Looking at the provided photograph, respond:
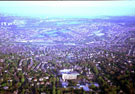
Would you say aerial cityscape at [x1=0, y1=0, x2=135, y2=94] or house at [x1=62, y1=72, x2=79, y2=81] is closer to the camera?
aerial cityscape at [x1=0, y1=0, x2=135, y2=94]

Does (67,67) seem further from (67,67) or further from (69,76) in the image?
(69,76)

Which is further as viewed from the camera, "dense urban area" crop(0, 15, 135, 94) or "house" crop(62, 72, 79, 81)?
"house" crop(62, 72, 79, 81)

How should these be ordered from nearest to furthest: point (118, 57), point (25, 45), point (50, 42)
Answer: point (118, 57) < point (25, 45) < point (50, 42)

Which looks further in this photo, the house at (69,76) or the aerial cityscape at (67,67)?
the house at (69,76)

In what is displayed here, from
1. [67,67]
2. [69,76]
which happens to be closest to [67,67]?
[67,67]

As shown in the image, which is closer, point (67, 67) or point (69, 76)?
point (69, 76)

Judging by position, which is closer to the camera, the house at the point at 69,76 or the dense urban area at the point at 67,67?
the dense urban area at the point at 67,67

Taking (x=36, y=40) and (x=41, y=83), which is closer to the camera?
(x=41, y=83)

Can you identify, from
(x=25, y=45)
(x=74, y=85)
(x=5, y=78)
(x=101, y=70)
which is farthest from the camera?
(x=25, y=45)

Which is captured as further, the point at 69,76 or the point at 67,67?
the point at 67,67

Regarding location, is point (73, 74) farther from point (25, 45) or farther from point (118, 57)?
point (25, 45)

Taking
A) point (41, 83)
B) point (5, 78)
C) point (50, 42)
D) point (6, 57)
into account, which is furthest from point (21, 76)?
point (50, 42)
